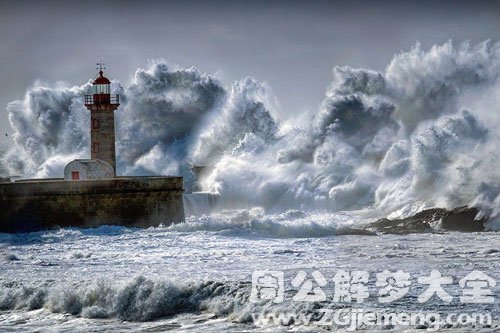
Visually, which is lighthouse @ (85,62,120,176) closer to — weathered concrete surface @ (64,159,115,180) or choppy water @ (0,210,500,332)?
weathered concrete surface @ (64,159,115,180)

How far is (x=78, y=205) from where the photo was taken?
16.3 m

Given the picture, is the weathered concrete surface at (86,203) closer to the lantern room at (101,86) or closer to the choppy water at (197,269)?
the choppy water at (197,269)

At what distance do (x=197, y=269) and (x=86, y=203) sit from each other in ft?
22.4

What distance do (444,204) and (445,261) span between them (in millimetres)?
7751

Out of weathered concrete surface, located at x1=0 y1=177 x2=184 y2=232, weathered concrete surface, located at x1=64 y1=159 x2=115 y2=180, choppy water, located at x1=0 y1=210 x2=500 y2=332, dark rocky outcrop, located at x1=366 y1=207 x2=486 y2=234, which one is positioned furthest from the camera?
weathered concrete surface, located at x1=64 y1=159 x2=115 y2=180

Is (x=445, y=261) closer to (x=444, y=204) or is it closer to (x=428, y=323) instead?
(x=428, y=323)

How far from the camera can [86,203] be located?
1636cm

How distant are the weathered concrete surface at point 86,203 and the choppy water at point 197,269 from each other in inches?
28.6

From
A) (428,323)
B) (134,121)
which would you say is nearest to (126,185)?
(428,323)

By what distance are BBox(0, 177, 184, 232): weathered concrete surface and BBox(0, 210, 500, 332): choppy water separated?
0.73 metres

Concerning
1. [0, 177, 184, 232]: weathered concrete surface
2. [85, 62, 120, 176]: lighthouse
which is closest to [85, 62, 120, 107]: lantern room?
[85, 62, 120, 176]: lighthouse

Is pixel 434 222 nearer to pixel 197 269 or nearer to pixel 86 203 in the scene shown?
pixel 86 203

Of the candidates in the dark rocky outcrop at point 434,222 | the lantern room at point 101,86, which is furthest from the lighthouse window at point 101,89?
the dark rocky outcrop at point 434,222

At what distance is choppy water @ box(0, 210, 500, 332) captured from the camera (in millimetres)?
7629
